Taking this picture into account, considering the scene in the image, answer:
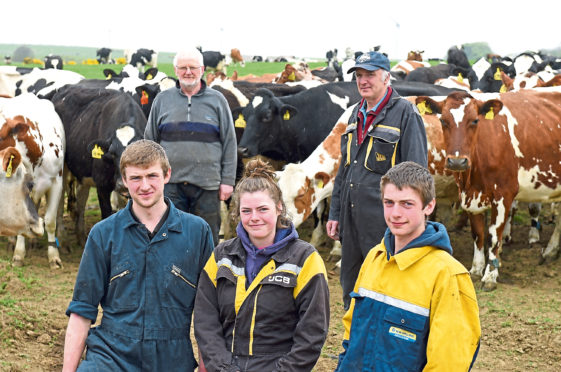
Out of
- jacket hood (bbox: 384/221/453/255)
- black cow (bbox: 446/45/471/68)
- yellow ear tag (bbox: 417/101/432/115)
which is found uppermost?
black cow (bbox: 446/45/471/68)

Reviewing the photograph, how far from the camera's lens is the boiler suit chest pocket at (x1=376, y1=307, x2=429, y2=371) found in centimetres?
305

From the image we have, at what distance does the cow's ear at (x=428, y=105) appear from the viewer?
8.06m

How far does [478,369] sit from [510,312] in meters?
1.42

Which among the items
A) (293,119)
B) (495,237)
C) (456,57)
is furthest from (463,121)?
(456,57)

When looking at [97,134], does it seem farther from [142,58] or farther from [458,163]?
[142,58]

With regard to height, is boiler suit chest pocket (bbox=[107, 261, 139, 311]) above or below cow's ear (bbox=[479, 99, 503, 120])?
below

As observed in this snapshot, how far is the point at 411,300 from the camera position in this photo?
3078mm

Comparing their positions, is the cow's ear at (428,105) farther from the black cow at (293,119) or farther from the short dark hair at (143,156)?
the short dark hair at (143,156)

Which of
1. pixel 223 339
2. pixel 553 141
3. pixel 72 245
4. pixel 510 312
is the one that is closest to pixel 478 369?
pixel 510 312

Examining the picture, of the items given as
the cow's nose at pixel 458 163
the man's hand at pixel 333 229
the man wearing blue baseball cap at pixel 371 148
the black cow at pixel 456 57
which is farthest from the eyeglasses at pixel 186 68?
the black cow at pixel 456 57

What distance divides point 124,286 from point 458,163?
15.1 ft

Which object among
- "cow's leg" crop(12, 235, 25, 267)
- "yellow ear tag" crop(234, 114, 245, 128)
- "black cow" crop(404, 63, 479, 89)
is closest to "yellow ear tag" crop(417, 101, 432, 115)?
"yellow ear tag" crop(234, 114, 245, 128)

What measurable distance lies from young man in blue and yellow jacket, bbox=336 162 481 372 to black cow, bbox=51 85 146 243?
5541mm

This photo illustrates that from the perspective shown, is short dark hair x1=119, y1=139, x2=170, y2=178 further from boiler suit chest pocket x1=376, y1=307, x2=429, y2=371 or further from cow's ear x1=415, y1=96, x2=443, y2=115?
cow's ear x1=415, y1=96, x2=443, y2=115
